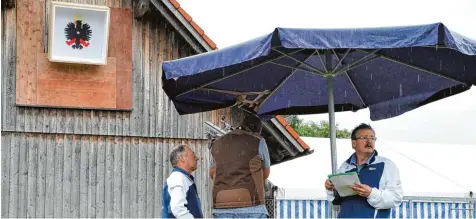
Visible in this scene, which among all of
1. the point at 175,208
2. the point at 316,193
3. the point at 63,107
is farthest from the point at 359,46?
the point at 316,193

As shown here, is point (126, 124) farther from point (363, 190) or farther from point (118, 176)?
point (363, 190)

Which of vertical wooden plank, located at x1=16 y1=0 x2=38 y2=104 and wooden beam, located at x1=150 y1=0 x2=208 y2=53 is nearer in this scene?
vertical wooden plank, located at x1=16 y1=0 x2=38 y2=104

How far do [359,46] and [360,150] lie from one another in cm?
85

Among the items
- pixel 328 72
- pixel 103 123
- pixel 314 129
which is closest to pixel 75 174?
pixel 103 123

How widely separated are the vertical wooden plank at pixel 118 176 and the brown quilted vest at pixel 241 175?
20.3ft

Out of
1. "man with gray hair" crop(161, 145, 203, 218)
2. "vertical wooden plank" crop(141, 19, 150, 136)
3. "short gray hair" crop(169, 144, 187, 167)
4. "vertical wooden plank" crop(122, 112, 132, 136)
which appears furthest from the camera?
"vertical wooden plank" crop(141, 19, 150, 136)

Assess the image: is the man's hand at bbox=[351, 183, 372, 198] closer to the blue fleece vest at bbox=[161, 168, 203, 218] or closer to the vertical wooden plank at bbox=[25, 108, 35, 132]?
the blue fleece vest at bbox=[161, 168, 203, 218]

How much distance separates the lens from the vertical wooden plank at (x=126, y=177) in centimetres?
1434

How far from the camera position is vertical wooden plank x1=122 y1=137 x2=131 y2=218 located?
14.3 meters

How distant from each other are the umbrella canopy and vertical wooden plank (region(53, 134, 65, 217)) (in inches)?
209

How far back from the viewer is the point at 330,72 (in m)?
8.47

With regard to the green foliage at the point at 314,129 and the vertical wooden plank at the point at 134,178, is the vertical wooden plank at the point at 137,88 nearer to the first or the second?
the vertical wooden plank at the point at 134,178

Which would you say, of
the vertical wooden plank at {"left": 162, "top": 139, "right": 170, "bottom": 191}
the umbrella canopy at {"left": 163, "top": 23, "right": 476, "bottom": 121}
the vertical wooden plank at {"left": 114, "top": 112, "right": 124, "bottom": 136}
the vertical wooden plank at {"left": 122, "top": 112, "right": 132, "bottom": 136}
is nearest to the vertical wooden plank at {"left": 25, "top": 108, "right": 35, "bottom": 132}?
the vertical wooden plank at {"left": 114, "top": 112, "right": 124, "bottom": 136}

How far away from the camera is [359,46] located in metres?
7.13
